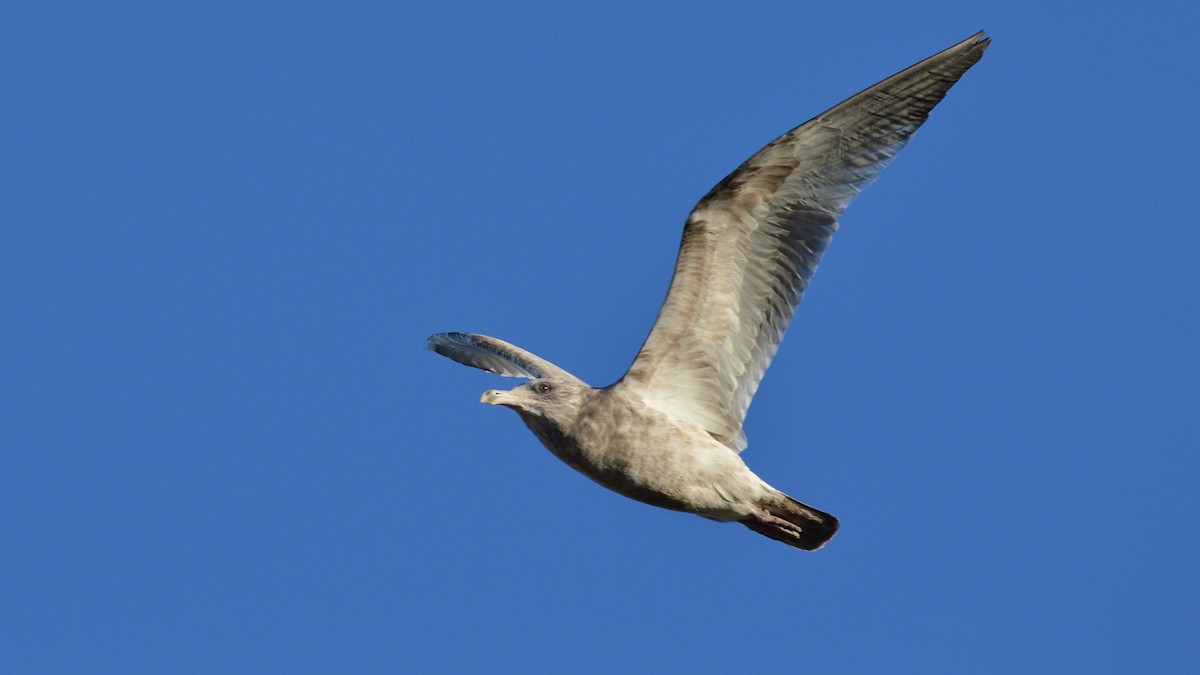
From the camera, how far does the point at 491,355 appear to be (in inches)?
650

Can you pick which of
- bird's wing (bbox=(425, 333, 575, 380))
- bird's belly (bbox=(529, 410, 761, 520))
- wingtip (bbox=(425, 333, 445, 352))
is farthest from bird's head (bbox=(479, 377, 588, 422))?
wingtip (bbox=(425, 333, 445, 352))

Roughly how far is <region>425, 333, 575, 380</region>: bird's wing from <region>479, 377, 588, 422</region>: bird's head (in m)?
0.94

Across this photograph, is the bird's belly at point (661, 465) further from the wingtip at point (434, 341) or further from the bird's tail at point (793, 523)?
the wingtip at point (434, 341)

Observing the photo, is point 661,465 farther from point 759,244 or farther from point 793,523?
point 759,244

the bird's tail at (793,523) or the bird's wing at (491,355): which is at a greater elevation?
the bird's wing at (491,355)

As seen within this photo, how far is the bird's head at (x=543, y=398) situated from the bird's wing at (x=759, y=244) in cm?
54

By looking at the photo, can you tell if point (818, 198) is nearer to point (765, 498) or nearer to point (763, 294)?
point (763, 294)

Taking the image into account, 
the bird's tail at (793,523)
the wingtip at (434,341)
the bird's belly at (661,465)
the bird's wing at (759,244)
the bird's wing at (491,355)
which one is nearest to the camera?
the bird's wing at (759,244)

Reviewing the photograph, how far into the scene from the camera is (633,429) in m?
13.6

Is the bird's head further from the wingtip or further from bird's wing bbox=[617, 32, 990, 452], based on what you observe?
the wingtip

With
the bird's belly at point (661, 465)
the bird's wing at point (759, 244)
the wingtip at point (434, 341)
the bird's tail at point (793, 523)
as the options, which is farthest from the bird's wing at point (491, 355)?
the bird's tail at point (793, 523)

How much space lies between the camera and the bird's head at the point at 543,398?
44.3ft

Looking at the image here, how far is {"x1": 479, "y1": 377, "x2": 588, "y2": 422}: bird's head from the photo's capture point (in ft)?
44.3

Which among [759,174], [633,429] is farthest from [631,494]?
[759,174]
